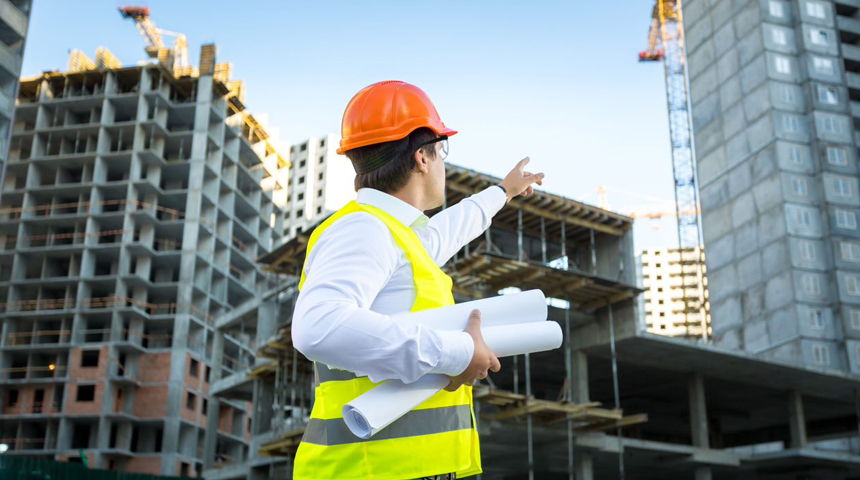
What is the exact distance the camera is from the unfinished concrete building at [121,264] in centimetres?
6050

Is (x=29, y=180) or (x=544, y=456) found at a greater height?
(x=29, y=180)

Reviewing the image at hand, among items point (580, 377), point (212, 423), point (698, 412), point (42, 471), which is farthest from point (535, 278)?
point (212, 423)

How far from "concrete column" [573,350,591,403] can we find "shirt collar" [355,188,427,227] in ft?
99.7

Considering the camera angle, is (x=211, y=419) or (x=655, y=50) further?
(x=655, y=50)

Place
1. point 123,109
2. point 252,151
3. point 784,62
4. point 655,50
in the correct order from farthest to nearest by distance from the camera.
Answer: point 655,50
point 252,151
point 123,109
point 784,62

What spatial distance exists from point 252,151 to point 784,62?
148 feet

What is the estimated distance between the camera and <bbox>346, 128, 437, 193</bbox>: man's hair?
2.92 m

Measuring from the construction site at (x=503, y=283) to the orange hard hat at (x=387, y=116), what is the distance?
24.8 meters

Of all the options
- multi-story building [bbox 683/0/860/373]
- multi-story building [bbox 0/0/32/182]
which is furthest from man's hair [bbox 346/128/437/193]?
multi-story building [bbox 683/0/860/373]

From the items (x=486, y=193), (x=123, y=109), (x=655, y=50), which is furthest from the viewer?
(x=655, y=50)

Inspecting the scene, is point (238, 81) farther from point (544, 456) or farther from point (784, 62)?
point (544, 456)

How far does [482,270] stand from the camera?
2966 centimetres

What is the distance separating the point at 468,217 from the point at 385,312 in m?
1.11

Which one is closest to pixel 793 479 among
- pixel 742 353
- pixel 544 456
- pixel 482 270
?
pixel 742 353
